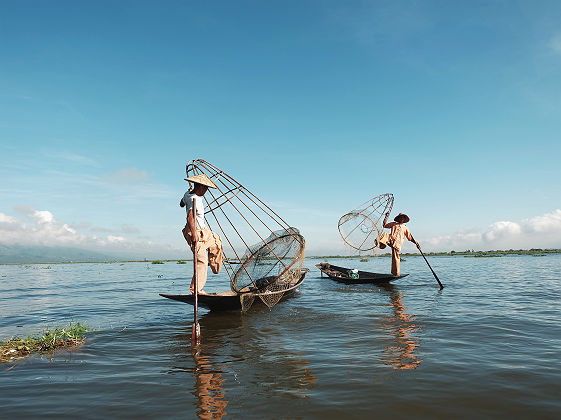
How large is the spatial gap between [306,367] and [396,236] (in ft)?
34.2

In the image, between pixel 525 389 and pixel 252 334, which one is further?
pixel 252 334

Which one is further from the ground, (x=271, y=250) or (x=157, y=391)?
(x=271, y=250)

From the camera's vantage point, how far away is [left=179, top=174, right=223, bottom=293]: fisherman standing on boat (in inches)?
284

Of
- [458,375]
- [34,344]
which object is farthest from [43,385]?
[458,375]

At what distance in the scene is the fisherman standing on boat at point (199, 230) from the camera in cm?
722

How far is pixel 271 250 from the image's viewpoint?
920 centimetres

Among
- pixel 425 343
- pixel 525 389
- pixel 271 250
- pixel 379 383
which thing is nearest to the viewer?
pixel 525 389

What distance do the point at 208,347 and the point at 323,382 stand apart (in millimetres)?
2481

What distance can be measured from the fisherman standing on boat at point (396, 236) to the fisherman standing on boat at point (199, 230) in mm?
8506

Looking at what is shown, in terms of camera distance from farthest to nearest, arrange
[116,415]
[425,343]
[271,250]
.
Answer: [271,250], [425,343], [116,415]

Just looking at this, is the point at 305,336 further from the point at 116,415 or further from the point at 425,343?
the point at 116,415

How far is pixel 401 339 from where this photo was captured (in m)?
5.84

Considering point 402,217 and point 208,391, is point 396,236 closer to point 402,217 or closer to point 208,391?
point 402,217

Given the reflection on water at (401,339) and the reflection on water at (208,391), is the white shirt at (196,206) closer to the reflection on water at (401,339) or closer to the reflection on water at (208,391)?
the reflection on water at (208,391)
